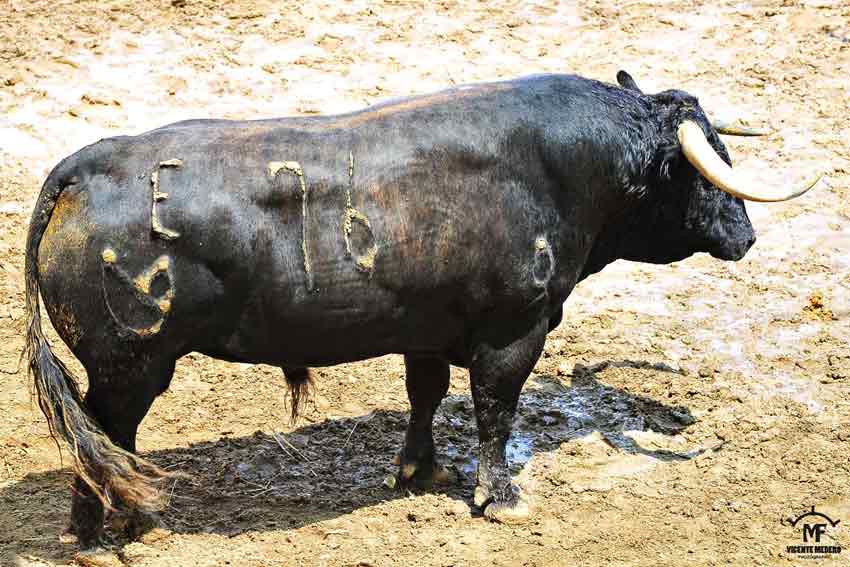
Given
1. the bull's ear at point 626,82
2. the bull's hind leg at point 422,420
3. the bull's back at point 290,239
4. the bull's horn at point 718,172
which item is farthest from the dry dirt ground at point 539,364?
the bull's ear at point 626,82

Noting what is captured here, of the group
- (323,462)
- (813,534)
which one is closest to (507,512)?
(323,462)

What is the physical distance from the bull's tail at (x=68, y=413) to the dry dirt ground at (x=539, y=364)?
47cm

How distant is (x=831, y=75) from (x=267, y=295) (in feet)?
21.8

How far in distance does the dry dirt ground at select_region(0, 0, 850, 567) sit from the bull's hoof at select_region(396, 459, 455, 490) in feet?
0.31

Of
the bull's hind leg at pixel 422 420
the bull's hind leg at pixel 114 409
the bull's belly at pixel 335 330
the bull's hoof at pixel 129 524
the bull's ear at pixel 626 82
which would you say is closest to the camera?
the bull's hind leg at pixel 114 409

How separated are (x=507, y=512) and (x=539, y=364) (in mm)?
1802

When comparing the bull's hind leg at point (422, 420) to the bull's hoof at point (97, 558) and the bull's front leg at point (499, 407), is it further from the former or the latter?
the bull's hoof at point (97, 558)

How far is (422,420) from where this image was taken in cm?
646

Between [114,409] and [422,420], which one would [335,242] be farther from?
[422,420]

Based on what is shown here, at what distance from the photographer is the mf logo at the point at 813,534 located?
5.77 metres

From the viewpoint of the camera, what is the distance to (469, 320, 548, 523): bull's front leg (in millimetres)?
5992

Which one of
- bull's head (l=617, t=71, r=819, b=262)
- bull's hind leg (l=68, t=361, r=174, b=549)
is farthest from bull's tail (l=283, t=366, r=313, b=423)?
bull's head (l=617, t=71, r=819, b=262)

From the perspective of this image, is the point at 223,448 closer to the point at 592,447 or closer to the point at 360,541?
the point at 360,541

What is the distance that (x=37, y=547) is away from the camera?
226 inches
